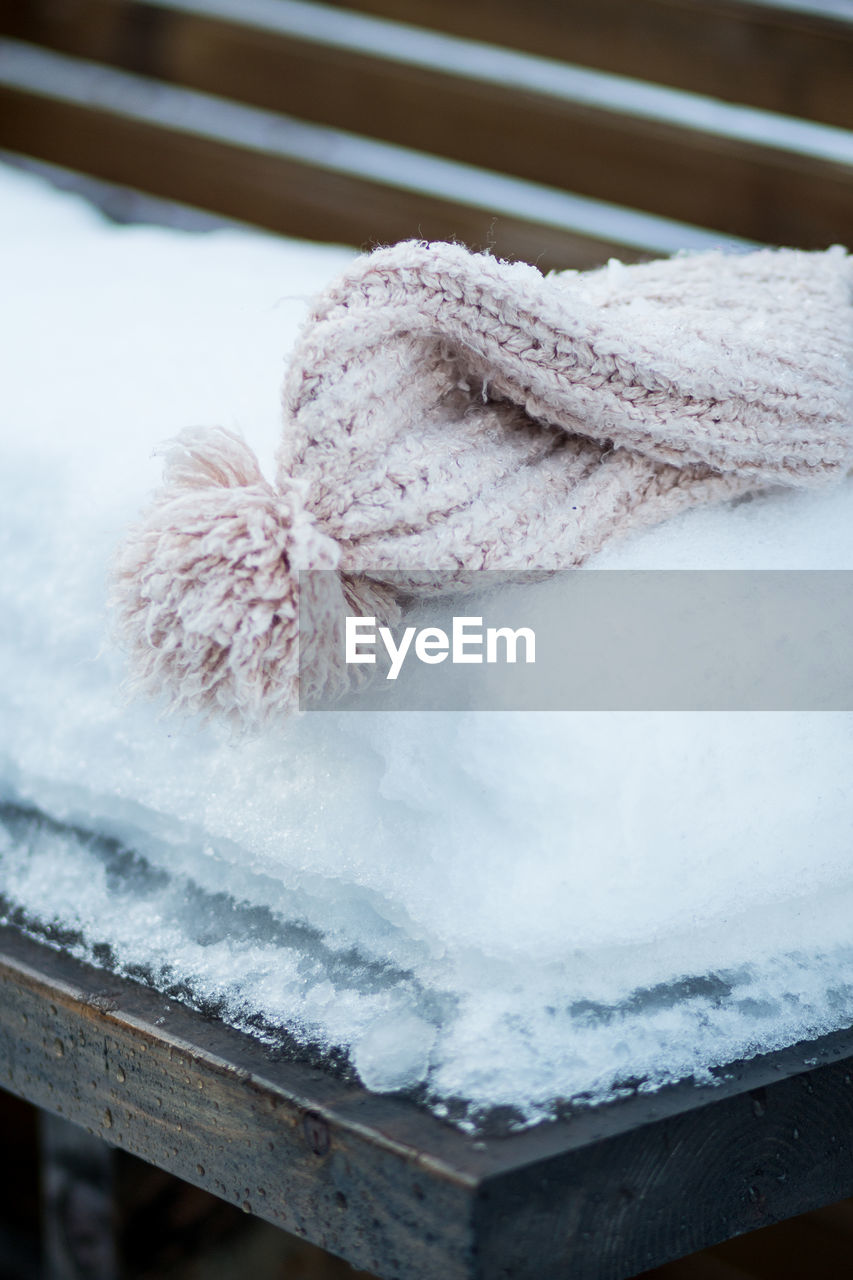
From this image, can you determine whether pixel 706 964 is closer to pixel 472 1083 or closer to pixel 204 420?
pixel 472 1083

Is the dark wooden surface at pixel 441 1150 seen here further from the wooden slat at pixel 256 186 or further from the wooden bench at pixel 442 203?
the wooden slat at pixel 256 186

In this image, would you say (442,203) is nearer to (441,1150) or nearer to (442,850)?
(442,850)

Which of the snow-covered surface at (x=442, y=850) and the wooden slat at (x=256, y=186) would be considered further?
the wooden slat at (x=256, y=186)

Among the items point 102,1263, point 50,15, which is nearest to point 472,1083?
point 102,1263

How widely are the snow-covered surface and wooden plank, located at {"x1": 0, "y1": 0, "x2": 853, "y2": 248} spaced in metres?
0.72

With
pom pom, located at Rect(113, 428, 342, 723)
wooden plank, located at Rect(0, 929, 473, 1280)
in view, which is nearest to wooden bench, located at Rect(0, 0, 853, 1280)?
wooden plank, located at Rect(0, 929, 473, 1280)

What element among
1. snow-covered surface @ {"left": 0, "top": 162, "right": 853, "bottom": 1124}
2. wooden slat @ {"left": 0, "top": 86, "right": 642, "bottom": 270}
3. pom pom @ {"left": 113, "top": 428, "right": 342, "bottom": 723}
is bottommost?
snow-covered surface @ {"left": 0, "top": 162, "right": 853, "bottom": 1124}

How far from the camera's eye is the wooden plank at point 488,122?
113 centimetres

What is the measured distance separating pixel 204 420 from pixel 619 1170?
0.42 metres

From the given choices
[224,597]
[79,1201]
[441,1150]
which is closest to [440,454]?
[224,597]

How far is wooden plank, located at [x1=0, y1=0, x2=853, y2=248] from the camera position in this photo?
1.13 meters

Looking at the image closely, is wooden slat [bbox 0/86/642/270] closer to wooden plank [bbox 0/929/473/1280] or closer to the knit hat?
the knit hat

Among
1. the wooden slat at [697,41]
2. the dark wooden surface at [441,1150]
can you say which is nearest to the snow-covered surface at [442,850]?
the dark wooden surface at [441,1150]

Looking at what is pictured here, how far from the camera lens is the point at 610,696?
0.44m
